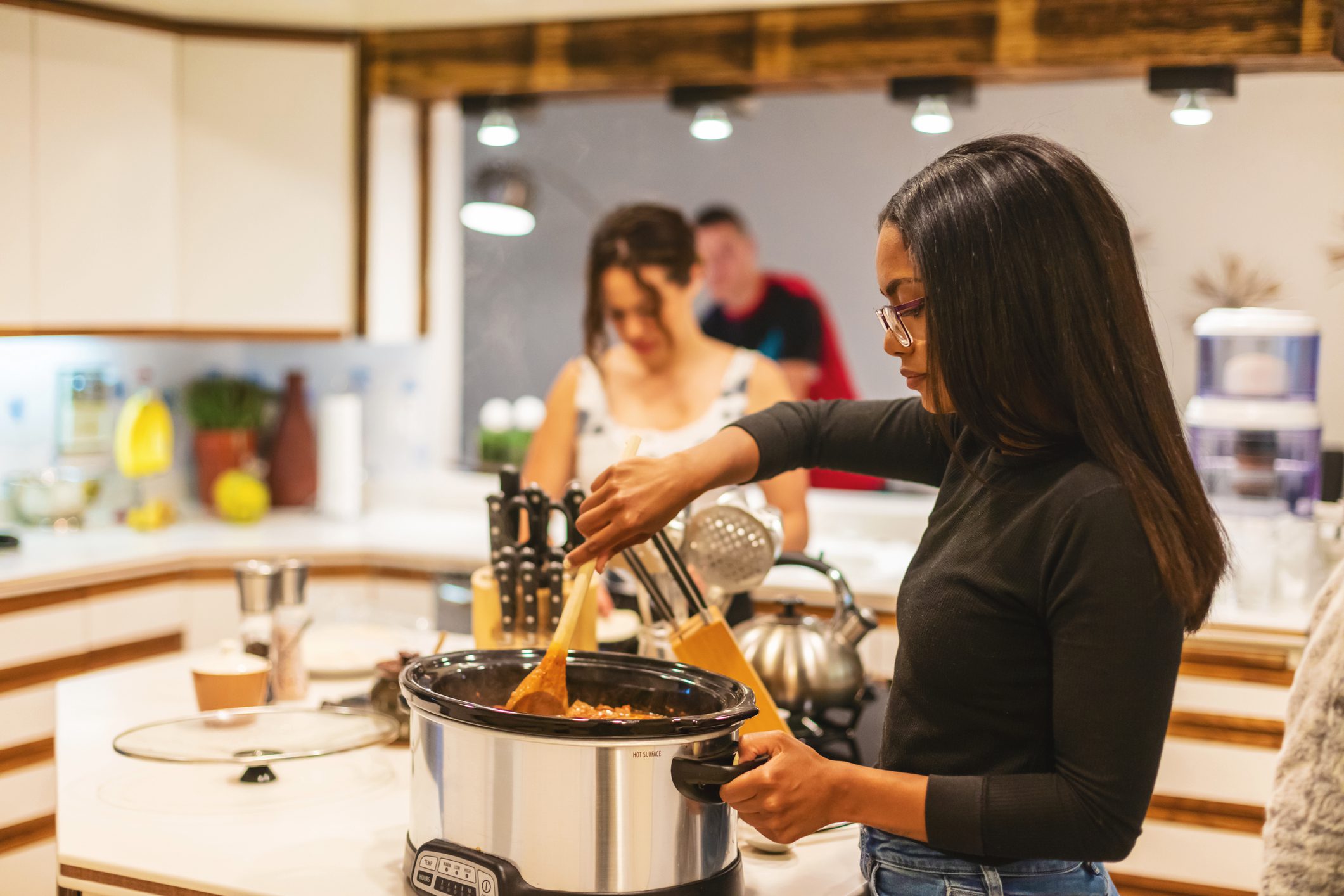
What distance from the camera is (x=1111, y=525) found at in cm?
94

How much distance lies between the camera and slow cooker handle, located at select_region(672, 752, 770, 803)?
1008mm

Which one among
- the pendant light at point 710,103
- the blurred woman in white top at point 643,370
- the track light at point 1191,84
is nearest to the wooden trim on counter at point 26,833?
the blurred woman in white top at point 643,370

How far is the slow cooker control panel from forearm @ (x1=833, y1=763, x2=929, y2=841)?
0.98 ft

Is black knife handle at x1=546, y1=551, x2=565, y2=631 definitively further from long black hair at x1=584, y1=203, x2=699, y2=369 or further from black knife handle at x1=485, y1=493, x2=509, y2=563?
long black hair at x1=584, y1=203, x2=699, y2=369

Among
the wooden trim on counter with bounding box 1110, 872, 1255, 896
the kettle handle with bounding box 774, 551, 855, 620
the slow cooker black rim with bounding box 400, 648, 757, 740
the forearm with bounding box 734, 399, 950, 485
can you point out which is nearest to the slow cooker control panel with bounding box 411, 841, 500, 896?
the slow cooker black rim with bounding box 400, 648, 757, 740

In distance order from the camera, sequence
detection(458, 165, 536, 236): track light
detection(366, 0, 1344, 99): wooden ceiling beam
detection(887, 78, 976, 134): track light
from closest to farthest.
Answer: detection(366, 0, 1344, 99): wooden ceiling beam, detection(887, 78, 976, 134): track light, detection(458, 165, 536, 236): track light

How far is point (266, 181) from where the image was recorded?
12.2ft

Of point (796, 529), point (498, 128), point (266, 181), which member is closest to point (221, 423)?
point (266, 181)

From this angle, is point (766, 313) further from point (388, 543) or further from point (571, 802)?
point (571, 802)

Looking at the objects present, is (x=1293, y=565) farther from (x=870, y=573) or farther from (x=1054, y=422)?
(x=1054, y=422)

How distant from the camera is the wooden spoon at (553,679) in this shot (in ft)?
3.94

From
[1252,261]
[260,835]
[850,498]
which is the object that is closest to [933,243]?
[260,835]

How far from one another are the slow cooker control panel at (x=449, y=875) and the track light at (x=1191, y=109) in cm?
277

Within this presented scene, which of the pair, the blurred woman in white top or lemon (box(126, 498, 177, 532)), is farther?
lemon (box(126, 498, 177, 532))
